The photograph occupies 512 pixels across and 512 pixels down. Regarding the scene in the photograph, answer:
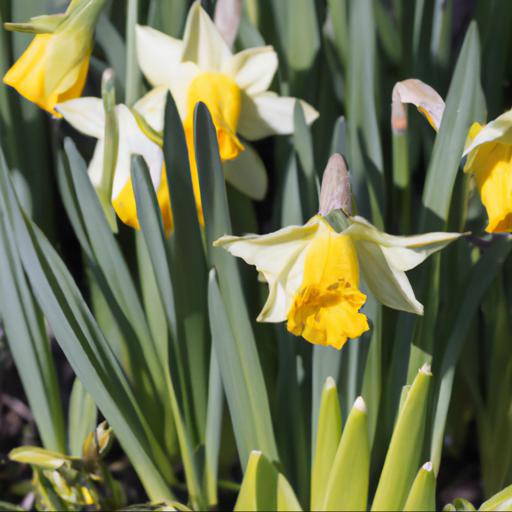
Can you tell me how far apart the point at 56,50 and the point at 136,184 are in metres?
0.21

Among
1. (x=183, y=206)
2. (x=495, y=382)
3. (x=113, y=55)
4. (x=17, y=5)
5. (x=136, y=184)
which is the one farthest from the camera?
(x=495, y=382)

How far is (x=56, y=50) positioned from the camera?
90 centimetres

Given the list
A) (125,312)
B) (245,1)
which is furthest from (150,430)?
(245,1)

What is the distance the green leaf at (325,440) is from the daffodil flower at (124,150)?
0.35 metres

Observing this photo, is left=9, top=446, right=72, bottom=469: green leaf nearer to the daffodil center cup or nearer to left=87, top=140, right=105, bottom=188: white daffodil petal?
left=87, top=140, right=105, bottom=188: white daffodil petal

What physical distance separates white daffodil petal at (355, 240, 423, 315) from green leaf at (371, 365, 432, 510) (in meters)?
0.12


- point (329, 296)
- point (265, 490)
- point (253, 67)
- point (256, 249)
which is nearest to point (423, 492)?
point (265, 490)

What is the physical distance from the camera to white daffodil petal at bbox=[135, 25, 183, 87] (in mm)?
999

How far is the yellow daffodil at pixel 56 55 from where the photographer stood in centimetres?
89

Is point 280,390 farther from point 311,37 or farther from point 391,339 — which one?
point 311,37

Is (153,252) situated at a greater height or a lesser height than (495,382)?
greater

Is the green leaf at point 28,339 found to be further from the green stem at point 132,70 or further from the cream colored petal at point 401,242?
the cream colored petal at point 401,242

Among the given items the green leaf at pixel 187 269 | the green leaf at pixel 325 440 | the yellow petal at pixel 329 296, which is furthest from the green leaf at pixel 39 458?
the yellow petal at pixel 329 296

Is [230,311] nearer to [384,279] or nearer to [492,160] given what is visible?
[384,279]
